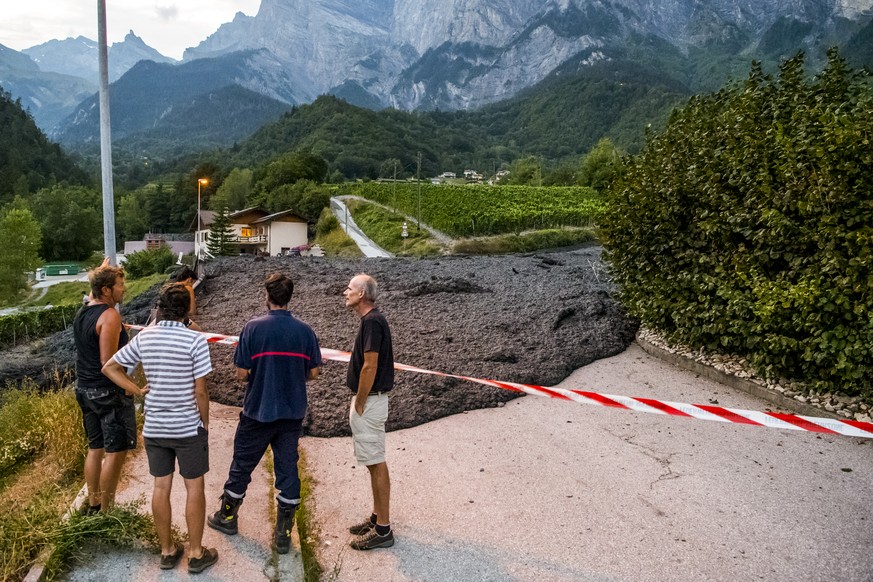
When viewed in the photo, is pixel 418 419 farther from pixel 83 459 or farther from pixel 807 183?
pixel 807 183

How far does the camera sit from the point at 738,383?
349 inches

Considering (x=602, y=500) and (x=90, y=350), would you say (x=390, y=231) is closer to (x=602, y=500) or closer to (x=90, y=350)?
(x=602, y=500)

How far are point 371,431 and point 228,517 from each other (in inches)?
51.4

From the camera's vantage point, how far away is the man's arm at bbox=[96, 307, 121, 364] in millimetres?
4703

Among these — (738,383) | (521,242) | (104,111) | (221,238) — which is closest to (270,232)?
(221,238)

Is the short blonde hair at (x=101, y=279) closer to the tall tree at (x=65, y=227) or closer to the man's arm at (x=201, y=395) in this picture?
the man's arm at (x=201, y=395)

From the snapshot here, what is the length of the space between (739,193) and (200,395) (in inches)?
322

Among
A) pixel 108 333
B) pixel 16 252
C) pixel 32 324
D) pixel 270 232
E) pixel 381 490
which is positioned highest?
pixel 108 333

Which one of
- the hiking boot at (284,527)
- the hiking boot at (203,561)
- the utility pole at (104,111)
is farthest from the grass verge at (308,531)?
the utility pole at (104,111)

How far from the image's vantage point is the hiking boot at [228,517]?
4.82 metres

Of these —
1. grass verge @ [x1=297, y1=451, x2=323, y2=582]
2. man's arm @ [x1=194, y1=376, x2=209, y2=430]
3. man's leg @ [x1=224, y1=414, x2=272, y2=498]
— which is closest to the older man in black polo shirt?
grass verge @ [x1=297, y1=451, x2=323, y2=582]

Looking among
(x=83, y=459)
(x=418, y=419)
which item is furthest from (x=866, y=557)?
(x=83, y=459)

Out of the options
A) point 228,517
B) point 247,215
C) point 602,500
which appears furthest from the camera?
point 247,215

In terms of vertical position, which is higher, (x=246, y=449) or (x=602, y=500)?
(x=246, y=449)
